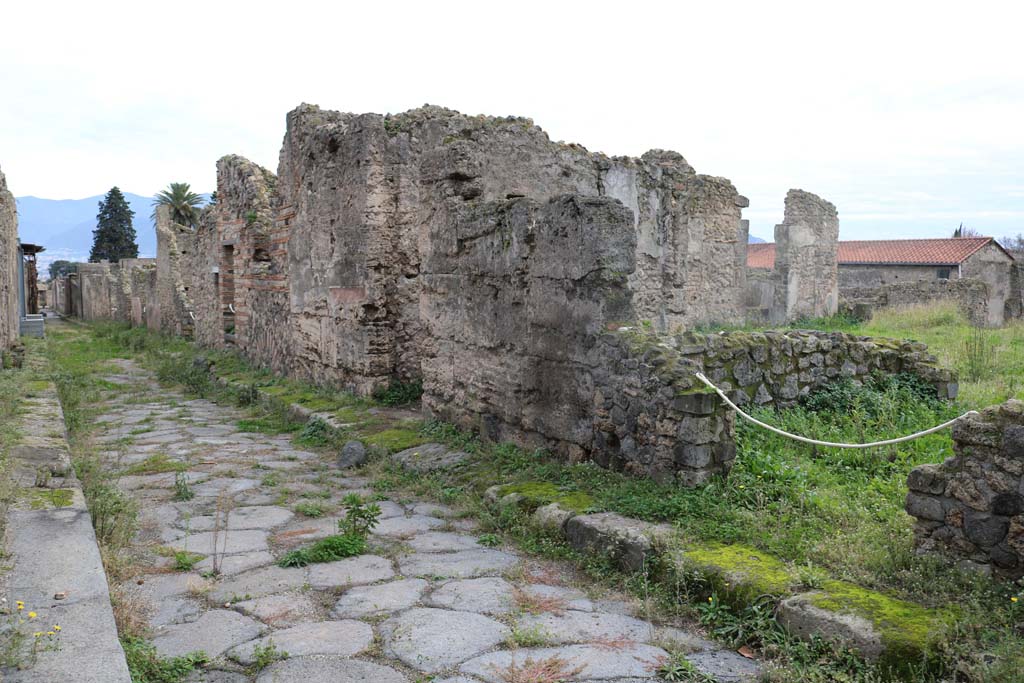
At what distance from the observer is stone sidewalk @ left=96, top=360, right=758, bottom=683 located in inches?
113

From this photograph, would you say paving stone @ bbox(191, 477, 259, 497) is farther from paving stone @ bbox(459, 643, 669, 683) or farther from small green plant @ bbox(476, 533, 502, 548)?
paving stone @ bbox(459, 643, 669, 683)

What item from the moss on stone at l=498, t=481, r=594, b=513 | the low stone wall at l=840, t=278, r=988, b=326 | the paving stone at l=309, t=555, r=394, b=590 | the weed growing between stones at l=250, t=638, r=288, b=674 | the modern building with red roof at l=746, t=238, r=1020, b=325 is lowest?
the paving stone at l=309, t=555, r=394, b=590

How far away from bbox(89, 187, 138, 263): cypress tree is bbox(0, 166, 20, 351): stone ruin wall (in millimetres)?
36446

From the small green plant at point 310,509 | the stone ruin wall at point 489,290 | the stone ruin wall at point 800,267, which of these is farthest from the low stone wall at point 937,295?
the small green plant at point 310,509

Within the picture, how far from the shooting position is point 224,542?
4.37m

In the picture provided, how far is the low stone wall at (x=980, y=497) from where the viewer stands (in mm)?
2990

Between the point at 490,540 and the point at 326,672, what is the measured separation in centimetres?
163

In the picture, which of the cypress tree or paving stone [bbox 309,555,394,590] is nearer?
paving stone [bbox 309,555,394,590]

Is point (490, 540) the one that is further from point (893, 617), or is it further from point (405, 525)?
point (893, 617)

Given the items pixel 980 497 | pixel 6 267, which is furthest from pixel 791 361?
pixel 6 267

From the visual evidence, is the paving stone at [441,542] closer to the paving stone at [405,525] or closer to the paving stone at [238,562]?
the paving stone at [405,525]

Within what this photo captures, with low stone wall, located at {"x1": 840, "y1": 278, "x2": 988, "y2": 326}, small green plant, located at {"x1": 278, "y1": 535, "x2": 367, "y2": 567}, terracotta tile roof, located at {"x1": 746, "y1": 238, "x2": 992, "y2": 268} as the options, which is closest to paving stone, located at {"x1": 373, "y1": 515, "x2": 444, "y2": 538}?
small green plant, located at {"x1": 278, "y1": 535, "x2": 367, "y2": 567}

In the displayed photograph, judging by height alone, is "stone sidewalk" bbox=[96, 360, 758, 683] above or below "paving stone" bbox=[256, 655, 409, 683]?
below

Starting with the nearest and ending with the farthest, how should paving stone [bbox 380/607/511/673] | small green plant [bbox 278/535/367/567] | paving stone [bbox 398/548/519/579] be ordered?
paving stone [bbox 380/607/511/673], paving stone [bbox 398/548/519/579], small green plant [bbox 278/535/367/567]
